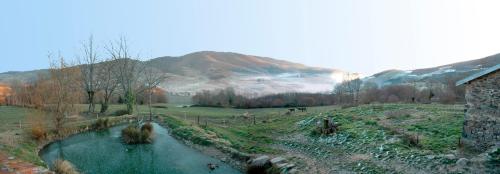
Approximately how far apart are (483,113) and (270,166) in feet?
37.7

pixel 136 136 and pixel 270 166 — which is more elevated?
pixel 136 136

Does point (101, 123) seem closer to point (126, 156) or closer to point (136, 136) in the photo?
point (136, 136)

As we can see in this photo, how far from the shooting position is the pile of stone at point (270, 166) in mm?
22672

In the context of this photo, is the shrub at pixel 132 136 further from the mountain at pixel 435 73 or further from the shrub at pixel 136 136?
the mountain at pixel 435 73

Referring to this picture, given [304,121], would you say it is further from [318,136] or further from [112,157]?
[112,157]

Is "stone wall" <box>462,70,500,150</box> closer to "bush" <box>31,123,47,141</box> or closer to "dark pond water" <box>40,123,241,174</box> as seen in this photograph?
"dark pond water" <box>40,123,241,174</box>

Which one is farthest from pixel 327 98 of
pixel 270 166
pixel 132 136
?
pixel 270 166

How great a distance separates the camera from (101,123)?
133 ft

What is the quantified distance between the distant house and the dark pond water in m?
13.2

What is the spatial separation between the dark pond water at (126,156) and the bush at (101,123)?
345cm

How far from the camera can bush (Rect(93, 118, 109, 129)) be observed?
40188 mm

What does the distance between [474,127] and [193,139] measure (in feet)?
67.2

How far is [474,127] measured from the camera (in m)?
21.9

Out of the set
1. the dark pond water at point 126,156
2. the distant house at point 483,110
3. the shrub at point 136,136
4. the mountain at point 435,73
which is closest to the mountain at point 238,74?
the mountain at point 435,73
